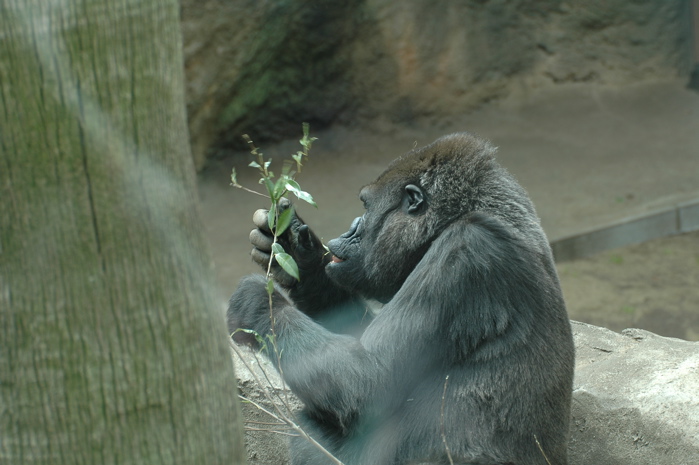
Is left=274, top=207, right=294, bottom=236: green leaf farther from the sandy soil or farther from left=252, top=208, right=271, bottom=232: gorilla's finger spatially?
the sandy soil

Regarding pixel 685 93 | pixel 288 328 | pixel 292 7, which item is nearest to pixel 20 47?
pixel 288 328

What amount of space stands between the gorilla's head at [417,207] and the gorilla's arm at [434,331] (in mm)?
191

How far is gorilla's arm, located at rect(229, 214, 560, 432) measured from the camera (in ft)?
9.36

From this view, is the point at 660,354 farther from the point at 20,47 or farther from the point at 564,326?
the point at 20,47

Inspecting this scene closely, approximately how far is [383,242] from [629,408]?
1.47 m

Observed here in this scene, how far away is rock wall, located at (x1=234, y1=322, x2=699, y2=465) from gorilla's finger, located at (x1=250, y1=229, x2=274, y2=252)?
1.65 ft

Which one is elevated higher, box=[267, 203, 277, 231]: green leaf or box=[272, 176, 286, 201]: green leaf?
box=[272, 176, 286, 201]: green leaf

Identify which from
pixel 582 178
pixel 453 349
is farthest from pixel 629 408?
pixel 582 178

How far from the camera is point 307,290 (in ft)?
12.6

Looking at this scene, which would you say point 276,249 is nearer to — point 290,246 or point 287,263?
point 287,263

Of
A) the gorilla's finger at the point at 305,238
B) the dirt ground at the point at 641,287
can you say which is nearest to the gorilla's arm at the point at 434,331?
the gorilla's finger at the point at 305,238

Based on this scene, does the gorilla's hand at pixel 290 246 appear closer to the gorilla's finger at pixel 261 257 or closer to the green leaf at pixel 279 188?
the gorilla's finger at pixel 261 257

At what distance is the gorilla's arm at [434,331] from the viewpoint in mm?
2854

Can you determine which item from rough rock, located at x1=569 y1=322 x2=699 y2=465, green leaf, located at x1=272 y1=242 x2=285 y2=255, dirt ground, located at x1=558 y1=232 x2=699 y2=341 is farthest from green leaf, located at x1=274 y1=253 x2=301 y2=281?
dirt ground, located at x1=558 y1=232 x2=699 y2=341
